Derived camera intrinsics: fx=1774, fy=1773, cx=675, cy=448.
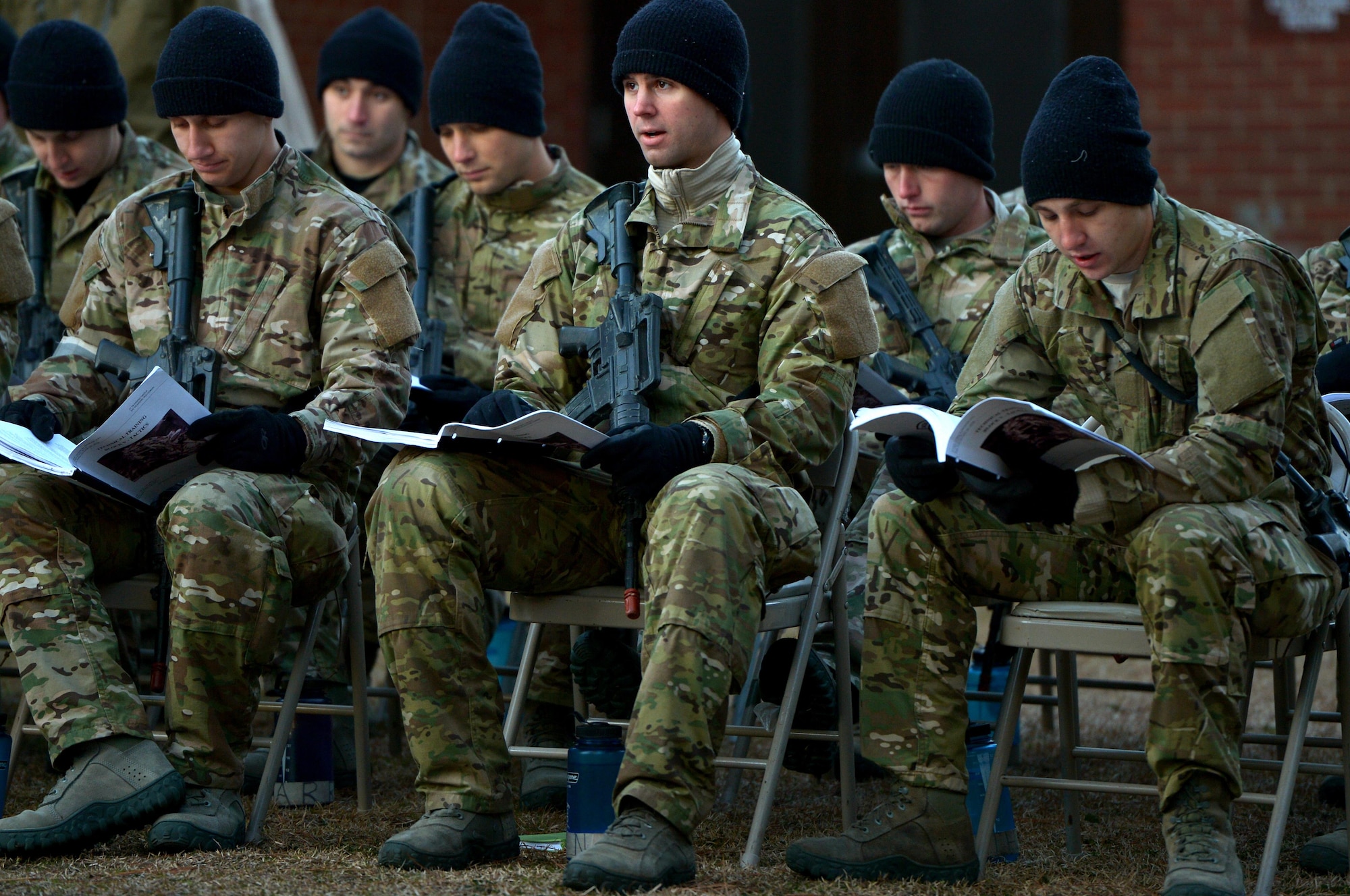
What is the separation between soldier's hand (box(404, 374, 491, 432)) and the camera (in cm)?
439

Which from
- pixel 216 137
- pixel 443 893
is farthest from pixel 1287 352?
pixel 216 137

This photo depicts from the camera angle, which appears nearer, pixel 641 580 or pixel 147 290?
pixel 641 580

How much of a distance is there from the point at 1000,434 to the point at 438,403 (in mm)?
1647

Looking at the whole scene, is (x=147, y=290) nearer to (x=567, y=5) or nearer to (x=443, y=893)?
(x=443, y=893)

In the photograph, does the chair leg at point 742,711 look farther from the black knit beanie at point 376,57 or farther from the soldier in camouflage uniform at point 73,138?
the black knit beanie at point 376,57

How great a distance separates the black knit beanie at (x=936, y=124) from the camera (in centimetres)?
508

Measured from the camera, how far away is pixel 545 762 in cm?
434

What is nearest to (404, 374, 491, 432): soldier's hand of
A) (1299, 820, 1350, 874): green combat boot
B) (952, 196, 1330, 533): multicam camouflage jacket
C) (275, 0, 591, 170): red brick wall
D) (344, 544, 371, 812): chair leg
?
(344, 544, 371, 812): chair leg

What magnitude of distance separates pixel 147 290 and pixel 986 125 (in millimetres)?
2425

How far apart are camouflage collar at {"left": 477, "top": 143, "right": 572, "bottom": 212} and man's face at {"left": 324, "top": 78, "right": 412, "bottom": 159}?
72 cm

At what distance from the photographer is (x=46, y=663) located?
3.61m

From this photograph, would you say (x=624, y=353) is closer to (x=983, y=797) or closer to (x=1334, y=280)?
(x=983, y=797)

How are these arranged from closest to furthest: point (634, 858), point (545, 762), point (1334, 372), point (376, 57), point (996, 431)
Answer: point (634, 858)
point (996, 431)
point (545, 762)
point (1334, 372)
point (376, 57)

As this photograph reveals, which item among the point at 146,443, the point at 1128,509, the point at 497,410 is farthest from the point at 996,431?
the point at 146,443
